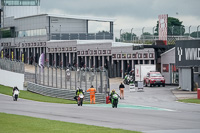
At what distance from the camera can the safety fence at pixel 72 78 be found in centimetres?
4258

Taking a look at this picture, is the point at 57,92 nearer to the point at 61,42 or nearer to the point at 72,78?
the point at 72,78

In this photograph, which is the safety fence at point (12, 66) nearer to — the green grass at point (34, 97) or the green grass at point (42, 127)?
the green grass at point (34, 97)

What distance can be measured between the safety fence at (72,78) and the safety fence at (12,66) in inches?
102

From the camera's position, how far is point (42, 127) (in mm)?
22250

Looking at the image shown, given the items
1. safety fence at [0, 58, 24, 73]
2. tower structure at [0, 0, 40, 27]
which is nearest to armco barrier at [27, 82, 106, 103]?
safety fence at [0, 58, 24, 73]

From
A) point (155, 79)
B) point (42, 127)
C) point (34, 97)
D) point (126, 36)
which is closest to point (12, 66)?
point (34, 97)

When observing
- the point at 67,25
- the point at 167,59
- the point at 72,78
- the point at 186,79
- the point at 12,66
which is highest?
the point at 67,25

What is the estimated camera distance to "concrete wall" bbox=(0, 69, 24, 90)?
2176 inches

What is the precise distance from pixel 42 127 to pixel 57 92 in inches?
992

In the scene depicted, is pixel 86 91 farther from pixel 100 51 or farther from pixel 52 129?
pixel 100 51

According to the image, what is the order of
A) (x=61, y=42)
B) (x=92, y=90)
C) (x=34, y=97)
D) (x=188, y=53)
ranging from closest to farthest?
(x=92, y=90), (x=34, y=97), (x=188, y=53), (x=61, y=42)

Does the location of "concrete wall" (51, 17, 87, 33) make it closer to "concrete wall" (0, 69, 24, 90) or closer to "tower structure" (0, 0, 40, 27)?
"tower structure" (0, 0, 40, 27)

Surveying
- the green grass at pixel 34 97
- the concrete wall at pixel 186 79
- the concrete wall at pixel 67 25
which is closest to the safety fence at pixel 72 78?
the green grass at pixel 34 97

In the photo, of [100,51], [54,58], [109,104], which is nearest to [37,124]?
[109,104]
